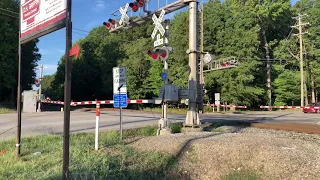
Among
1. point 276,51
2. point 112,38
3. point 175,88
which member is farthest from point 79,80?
point 175,88

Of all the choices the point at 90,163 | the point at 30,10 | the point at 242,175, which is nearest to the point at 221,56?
the point at 30,10

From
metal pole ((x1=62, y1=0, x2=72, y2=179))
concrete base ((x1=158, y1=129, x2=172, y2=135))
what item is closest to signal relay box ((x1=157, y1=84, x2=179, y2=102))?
concrete base ((x1=158, y1=129, x2=172, y2=135))

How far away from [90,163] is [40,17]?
3102 mm

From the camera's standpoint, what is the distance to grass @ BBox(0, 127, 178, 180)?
5.54 metres

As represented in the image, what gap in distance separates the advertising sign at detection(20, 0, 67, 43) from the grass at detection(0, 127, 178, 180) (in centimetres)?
251

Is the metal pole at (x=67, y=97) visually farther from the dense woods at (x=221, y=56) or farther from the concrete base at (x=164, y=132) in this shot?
the dense woods at (x=221, y=56)

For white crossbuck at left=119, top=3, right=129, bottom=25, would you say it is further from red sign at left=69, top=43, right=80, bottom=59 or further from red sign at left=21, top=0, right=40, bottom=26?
red sign at left=69, top=43, right=80, bottom=59

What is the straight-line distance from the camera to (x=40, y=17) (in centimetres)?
665

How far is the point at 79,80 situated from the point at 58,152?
1939 inches

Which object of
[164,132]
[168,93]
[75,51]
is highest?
[75,51]

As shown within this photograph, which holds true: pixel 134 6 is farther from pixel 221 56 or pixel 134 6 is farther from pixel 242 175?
pixel 221 56

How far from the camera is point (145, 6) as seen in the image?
43.2 feet

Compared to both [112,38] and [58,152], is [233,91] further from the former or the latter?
[58,152]

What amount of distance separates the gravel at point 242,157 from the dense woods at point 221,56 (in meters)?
29.7
